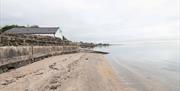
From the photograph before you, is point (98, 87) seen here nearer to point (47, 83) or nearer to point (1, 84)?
point (47, 83)

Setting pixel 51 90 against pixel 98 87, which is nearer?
pixel 51 90

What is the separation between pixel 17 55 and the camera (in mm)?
17047

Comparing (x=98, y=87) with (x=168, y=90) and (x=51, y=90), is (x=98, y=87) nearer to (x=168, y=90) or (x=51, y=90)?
(x=51, y=90)

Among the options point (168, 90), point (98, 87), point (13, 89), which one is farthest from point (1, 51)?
point (168, 90)

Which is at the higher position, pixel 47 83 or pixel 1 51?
pixel 1 51

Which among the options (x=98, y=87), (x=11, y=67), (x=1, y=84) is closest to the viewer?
(x=1, y=84)

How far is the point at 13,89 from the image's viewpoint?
10.3 metres

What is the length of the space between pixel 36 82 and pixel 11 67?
15.9 feet

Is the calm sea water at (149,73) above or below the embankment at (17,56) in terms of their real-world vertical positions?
below

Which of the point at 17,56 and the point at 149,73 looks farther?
the point at 149,73

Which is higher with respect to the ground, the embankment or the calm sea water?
the embankment

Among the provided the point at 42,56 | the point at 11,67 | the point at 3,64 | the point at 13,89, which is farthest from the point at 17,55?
the point at 42,56

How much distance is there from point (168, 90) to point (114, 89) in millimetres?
3080

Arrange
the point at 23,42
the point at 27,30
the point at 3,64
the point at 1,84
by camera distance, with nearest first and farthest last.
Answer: the point at 1,84
the point at 3,64
the point at 23,42
the point at 27,30
